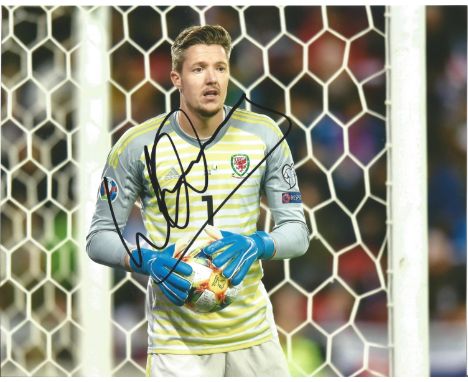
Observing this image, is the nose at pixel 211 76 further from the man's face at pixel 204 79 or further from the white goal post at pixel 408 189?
the white goal post at pixel 408 189

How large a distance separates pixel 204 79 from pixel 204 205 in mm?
210

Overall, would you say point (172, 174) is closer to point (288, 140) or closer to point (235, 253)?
point (235, 253)

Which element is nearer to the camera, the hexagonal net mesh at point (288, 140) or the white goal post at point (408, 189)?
the white goal post at point (408, 189)

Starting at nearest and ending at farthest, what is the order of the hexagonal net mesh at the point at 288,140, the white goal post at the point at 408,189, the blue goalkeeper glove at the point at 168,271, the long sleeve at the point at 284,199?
the blue goalkeeper glove at the point at 168,271 → the long sleeve at the point at 284,199 → the white goal post at the point at 408,189 → the hexagonal net mesh at the point at 288,140

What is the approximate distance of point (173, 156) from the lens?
1.48 meters

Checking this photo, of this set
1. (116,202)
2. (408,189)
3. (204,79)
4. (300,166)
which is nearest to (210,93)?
(204,79)

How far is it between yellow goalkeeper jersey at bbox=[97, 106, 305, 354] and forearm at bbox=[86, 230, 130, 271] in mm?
23

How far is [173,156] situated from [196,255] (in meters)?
0.18

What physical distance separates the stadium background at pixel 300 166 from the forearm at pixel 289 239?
0.98 m

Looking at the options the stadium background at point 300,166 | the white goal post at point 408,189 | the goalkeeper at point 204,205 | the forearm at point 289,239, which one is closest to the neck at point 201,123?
the goalkeeper at point 204,205

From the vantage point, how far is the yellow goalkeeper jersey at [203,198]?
1461 mm

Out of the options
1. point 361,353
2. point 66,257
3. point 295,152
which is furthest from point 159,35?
point 361,353

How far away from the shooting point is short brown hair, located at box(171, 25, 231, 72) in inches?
57.9
